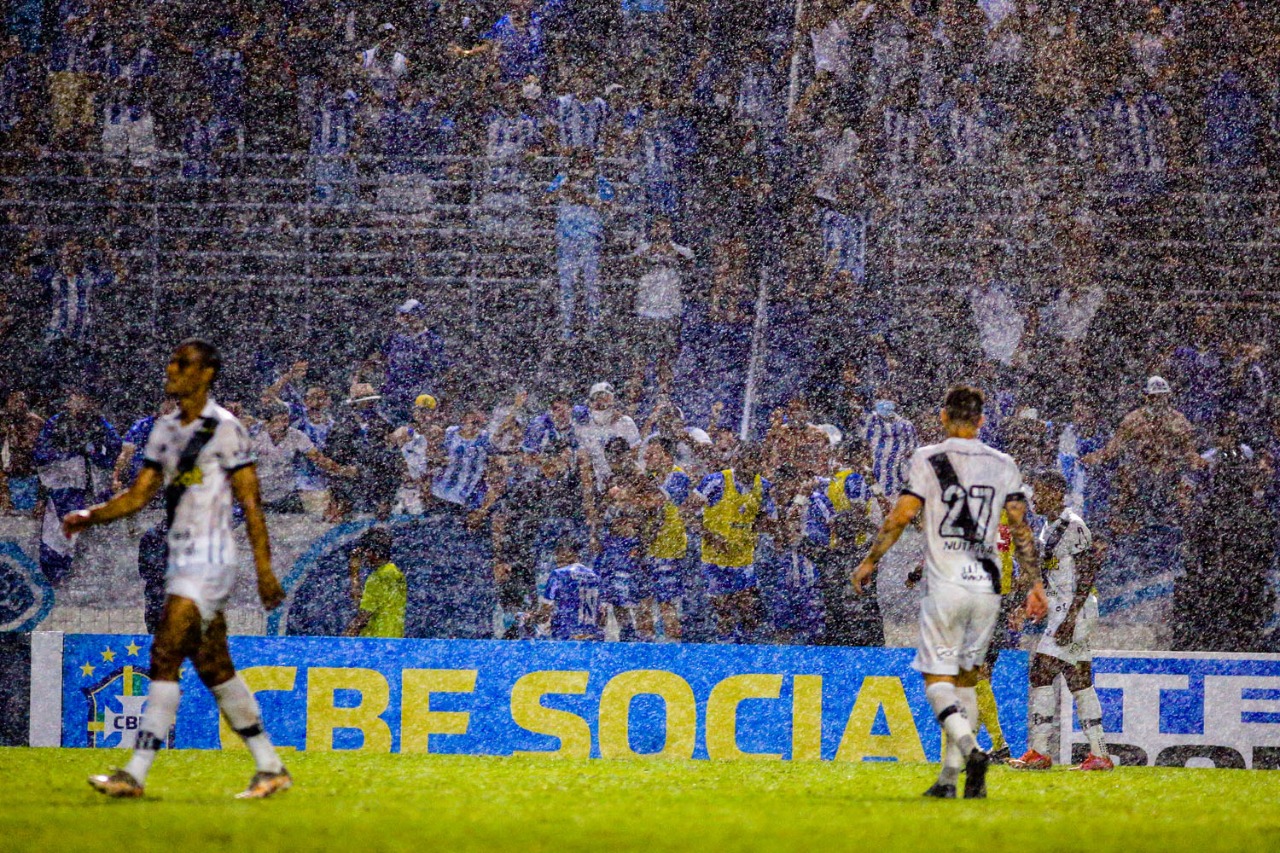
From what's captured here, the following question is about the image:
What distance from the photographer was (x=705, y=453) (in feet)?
47.5

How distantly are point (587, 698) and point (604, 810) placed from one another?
14.5ft

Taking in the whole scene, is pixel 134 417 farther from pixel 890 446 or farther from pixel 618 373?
pixel 890 446

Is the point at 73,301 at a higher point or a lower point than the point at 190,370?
higher

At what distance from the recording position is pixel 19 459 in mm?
14258

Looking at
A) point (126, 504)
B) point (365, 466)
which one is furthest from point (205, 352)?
point (365, 466)

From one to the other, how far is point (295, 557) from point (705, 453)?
392 cm

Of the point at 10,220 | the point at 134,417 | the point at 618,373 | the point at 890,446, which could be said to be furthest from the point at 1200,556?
the point at 10,220

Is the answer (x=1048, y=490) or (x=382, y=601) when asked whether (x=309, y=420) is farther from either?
(x=1048, y=490)

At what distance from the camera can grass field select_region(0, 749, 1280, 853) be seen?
5258 millimetres

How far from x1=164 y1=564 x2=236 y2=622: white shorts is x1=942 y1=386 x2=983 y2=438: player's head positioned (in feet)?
10.8

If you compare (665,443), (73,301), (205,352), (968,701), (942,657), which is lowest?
(968,701)

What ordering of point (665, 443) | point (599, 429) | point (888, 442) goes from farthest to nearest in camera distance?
point (888, 442) → point (599, 429) → point (665, 443)

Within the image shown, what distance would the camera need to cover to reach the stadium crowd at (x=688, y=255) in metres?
14.2

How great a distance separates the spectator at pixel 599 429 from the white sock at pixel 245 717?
819cm
